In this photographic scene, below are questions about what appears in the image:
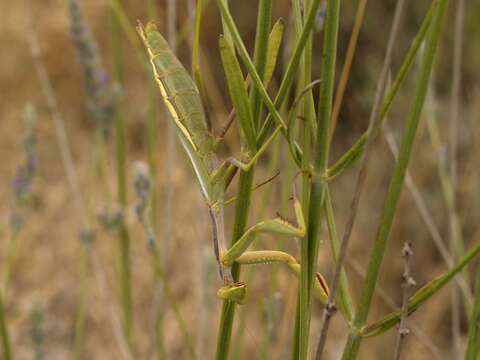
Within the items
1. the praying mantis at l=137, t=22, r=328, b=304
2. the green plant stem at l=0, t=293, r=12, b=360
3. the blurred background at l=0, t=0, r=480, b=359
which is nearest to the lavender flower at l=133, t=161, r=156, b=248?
the green plant stem at l=0, t=293, r=12, b=360

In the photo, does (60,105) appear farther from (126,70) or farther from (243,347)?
(243,347)

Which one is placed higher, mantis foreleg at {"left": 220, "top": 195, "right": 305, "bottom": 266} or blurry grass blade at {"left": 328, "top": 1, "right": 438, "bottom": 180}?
blurry grass blade at {"left": 328, "top": 1, "right": 438, "bottom": 180}

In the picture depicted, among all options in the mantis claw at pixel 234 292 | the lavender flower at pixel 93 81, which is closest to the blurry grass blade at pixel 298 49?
the mantis claw at pixel 234 292

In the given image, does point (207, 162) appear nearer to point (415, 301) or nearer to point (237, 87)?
point (237, 87)

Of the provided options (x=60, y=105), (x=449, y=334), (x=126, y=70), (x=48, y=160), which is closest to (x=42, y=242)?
(x=48, y=160)

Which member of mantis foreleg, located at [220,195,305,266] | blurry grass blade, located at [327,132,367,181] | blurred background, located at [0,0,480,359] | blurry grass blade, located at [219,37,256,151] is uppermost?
blurry grass blade, located at [219,37,256,151]

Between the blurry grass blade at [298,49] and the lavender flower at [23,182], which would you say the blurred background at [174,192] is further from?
the blurry grass blade at [298,49]

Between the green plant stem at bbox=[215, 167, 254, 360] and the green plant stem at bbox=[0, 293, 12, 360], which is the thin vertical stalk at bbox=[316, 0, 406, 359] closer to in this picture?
the green plant stem at bbox=[215, 167, 254, 360]
